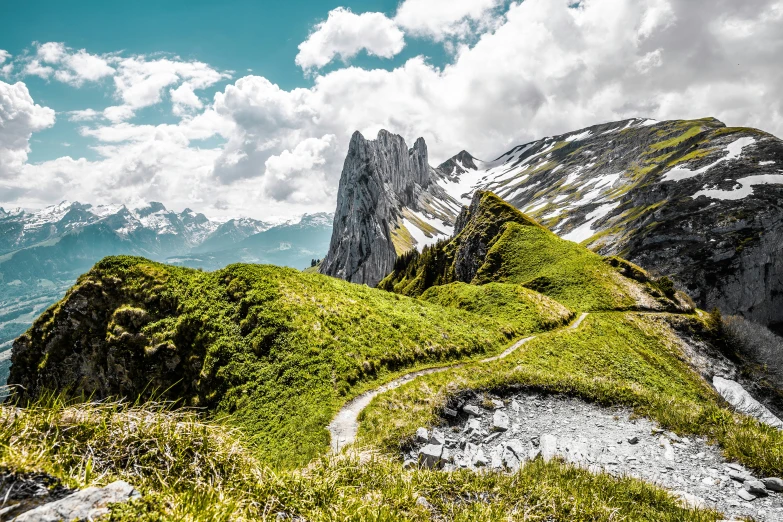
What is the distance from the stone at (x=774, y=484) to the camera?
397 inches

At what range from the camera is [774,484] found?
400 inches

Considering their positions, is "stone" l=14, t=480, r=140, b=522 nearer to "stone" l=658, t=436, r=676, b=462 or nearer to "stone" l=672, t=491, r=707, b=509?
"stone" l=672, t=491, r=707, b=509

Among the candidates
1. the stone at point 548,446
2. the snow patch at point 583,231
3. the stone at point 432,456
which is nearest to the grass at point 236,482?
the stone at point 432,456

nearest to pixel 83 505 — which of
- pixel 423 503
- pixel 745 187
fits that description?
pixel 423 503

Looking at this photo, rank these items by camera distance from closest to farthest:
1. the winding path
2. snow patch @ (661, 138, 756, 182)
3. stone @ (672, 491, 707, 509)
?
stone @ (672, 491, 707, 509), the winding path, snow patch @ (661, 138, 756, 182)

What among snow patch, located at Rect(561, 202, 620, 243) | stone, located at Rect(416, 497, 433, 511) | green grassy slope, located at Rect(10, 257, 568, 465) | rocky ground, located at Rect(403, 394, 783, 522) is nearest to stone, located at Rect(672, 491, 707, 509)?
rocky ground, located at Rect(403, 394, 783, 522)

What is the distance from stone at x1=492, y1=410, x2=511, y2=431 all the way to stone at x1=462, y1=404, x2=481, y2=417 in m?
0.77

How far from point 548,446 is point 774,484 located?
20.3ft

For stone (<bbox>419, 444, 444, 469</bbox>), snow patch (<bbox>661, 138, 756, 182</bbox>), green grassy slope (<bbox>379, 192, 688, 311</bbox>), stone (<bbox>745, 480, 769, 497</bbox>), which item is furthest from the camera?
snow patch (<bbox>661, 138, 756, 182</bbox>)

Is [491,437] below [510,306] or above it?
below

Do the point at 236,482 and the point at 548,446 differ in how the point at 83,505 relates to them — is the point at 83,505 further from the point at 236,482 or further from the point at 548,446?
the point at 548,446

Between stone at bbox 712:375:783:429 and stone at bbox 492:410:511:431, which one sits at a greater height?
stone at bbox 492:410:511:431

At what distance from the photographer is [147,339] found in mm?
25406

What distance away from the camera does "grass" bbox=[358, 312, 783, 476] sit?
13219mm
